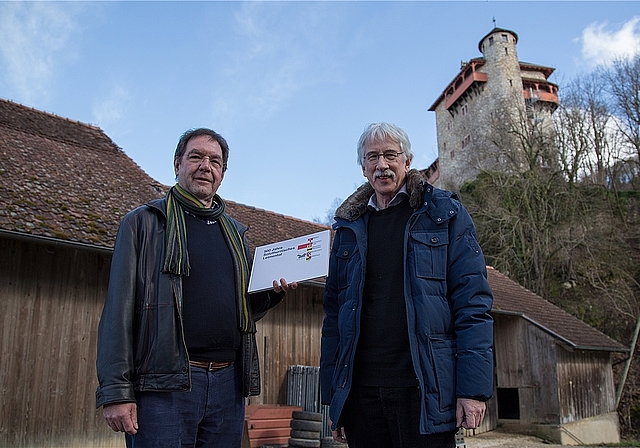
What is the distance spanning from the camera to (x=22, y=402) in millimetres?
6562

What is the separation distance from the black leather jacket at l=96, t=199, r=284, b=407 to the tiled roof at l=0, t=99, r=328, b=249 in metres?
4.20

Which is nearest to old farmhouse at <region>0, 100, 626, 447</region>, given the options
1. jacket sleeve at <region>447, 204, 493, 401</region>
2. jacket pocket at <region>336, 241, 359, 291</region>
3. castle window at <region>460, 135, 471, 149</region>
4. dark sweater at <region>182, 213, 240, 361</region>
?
dark sweater at <region>182, 213, 240, 361</region>

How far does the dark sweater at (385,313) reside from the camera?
8.55 feet

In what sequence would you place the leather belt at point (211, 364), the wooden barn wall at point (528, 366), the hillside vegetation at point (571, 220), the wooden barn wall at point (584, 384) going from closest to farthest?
1. the leather belt at point (211, 364)
2. the wooden barn wall at point (528, 366)
3. the wooden barn wall at point (584, 384)
4. the hillside vegetation at point (571, 220)

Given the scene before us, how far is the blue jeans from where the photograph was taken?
94.8 inches

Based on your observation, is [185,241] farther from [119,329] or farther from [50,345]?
[50,345]

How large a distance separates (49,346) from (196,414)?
17.2ft

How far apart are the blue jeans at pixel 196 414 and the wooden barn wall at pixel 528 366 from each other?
41.9 feet

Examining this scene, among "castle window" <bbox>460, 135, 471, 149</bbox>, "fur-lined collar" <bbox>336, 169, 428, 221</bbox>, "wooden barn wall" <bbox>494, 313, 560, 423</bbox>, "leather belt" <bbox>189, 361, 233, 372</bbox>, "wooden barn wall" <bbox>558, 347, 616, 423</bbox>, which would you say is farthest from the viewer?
"castle window" <bbox>460, 135, 471, 149</bbox>

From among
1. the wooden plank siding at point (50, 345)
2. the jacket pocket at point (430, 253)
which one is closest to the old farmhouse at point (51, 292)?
the wooden plank siding at point (50, 345)

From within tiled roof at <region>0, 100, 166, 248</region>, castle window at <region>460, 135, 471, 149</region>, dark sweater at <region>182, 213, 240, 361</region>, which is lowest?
dark sweater at <region>182, 213, 240, 361</region>

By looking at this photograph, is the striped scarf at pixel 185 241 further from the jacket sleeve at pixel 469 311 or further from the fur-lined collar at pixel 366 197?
the jacket sleeve at pixel 469 311

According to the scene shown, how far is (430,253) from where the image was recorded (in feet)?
8.75

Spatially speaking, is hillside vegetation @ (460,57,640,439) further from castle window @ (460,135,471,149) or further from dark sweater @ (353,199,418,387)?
dark sweater @ (353,199,418,387)
